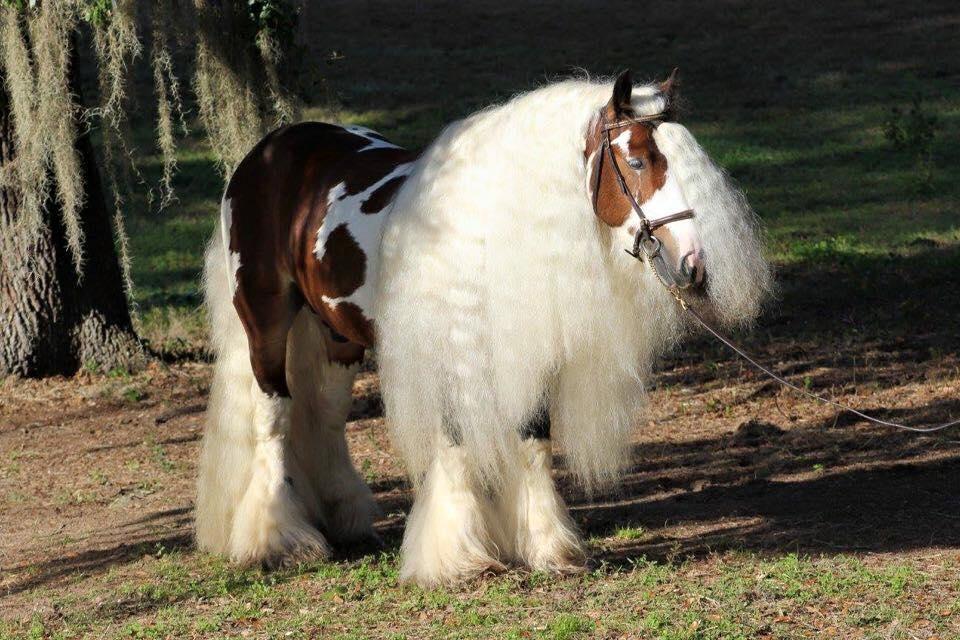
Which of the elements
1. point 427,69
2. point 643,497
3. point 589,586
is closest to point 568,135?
point 589,586

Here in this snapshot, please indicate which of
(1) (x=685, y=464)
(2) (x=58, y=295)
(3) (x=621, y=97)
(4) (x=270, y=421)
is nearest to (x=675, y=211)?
(3) (x=621, y=97)

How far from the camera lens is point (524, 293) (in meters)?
4.33

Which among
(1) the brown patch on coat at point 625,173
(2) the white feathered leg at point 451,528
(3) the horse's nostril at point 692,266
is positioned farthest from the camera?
(2) the white feathered leg at point 451,528

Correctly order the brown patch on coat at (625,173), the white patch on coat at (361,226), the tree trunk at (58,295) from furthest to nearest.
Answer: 1. the tree trunk at (58,295)
2. the white patch on coat at (361,226)
3. the brown patch on coat at (625,173)

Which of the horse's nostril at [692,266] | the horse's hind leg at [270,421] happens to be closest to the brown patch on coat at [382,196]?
the horse's hind leg at [270,421]

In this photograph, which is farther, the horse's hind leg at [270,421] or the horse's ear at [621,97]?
the horse's hind leg at [270,421]

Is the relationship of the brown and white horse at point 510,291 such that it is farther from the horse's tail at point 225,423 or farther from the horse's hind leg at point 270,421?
the horse's tail at point 225,423

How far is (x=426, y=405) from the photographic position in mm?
4539

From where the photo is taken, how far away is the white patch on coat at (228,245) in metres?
5.51

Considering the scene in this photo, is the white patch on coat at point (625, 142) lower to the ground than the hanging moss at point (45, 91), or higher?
lower

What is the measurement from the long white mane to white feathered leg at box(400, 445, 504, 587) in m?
0.07

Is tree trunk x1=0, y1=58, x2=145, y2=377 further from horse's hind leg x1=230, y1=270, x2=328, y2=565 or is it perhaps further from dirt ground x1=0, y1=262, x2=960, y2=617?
horse's hind leg x1=230, y1=270, x2=328, y2=565

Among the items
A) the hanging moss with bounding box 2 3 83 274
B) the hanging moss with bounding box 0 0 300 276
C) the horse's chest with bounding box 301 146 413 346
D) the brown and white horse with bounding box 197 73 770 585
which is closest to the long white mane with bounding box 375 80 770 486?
the brown and white horse with bounding box 197 73 770 585

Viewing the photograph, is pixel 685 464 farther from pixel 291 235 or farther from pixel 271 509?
pixel 291 235
